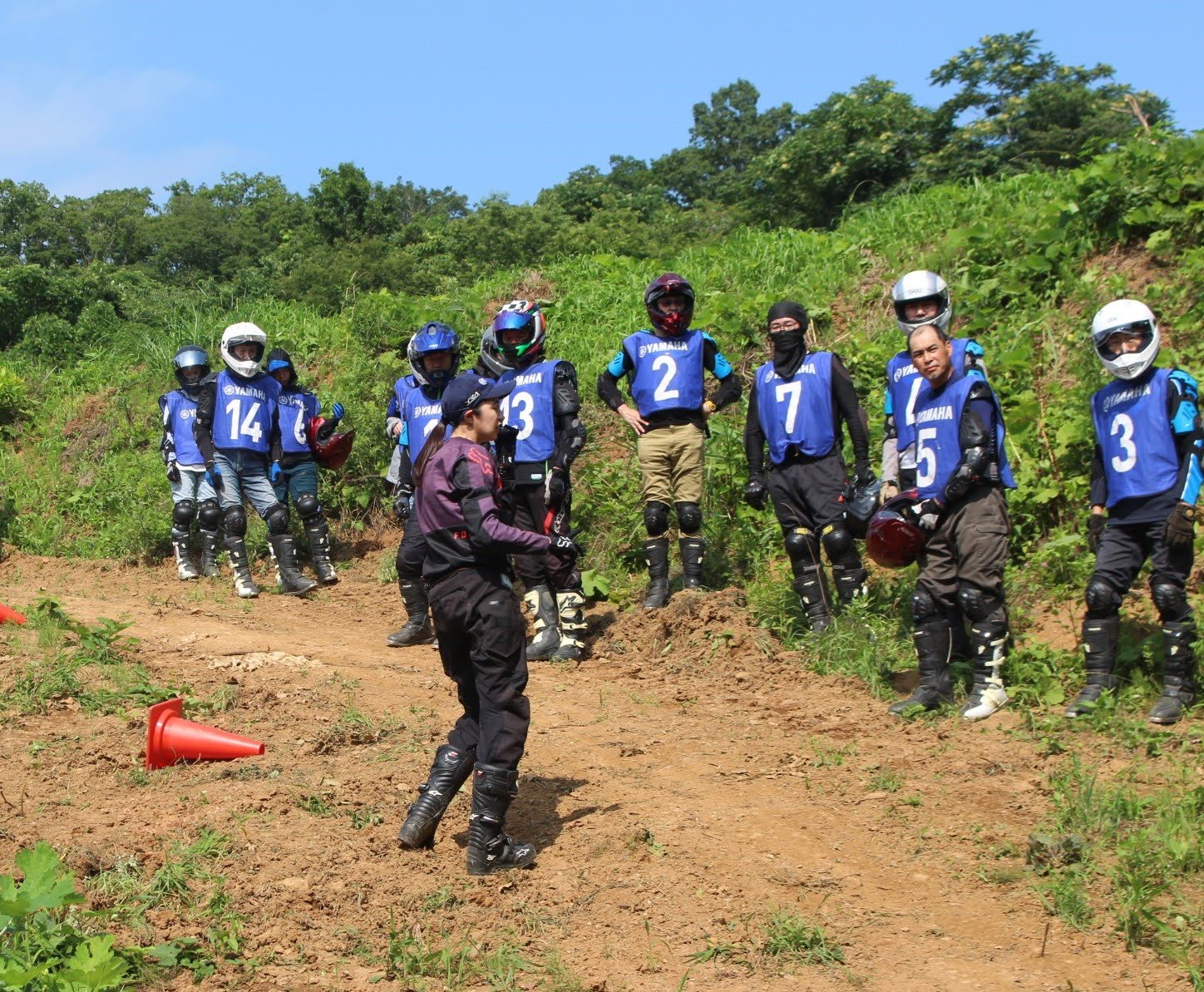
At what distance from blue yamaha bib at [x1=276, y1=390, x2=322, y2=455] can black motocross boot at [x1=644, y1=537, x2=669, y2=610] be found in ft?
13.5

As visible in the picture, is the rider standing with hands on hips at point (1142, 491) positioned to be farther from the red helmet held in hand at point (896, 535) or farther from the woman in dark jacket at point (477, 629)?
the woman in dark jacket at point (477, 629)

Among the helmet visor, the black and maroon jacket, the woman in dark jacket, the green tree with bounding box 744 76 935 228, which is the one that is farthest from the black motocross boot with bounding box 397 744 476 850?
the green tree with bounding box 744 76 935 228

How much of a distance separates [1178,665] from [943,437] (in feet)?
5.77

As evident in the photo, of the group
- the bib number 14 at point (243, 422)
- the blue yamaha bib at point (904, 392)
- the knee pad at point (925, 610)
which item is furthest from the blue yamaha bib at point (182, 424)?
the knee pad at point (925, 610)

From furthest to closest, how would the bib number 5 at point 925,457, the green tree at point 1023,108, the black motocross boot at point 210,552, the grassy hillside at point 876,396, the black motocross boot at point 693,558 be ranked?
1. the green tree at point 1023,108
2. the black motocross boot at point 210,552
3. the black motocross boot at point 693,558
4. the bib number 5 at point 925,457
5. the grassy hillside at point 876,396

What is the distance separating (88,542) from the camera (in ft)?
45.9

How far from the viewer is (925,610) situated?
7.11 m

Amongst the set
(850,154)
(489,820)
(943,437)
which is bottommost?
(489,820)

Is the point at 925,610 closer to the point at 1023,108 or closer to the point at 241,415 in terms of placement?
the point at 241,415

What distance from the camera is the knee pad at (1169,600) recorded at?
647cm

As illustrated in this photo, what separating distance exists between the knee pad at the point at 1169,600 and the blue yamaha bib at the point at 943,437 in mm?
977

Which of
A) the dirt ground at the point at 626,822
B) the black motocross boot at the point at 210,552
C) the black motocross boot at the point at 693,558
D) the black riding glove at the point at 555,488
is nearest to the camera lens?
the dirt ground at the point at 626,822

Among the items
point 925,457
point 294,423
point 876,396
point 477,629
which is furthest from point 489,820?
point 294,423

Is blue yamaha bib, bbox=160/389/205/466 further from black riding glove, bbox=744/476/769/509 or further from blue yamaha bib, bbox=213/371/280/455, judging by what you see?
black riding glove, bbox=744/476/769/509
